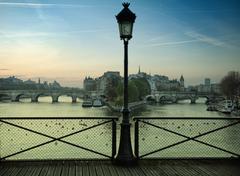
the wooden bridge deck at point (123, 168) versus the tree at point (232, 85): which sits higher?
the tree at point (232, 85)

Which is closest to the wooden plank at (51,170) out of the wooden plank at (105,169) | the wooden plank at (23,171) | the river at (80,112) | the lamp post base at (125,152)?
the wooden plank at (23,171)

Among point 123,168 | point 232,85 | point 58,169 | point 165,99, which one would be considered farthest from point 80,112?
point 165,99

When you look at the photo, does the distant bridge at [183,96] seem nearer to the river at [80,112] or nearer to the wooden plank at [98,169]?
the river at [80,112]

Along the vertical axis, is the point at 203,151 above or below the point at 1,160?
below

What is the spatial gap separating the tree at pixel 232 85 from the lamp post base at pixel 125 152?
260 ft

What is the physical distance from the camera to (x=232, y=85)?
83.7 metres

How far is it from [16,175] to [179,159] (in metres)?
3.69

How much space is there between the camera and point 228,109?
234 ft

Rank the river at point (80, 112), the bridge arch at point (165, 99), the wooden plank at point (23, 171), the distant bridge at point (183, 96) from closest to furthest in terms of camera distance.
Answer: the wooden plank at point (23, 171), the river at point (80, 112), the distant bridge at point (183, 96), the bridge arch at point (165, 99)

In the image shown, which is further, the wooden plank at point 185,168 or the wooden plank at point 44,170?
the wooden plank at point 185,168

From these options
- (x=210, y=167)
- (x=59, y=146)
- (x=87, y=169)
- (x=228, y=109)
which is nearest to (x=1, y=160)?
(x=87, y=169)

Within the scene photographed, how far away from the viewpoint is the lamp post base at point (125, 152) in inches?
312

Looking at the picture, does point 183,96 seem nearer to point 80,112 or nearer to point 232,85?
point 232,85

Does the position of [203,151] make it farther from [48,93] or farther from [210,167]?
[48,93]
